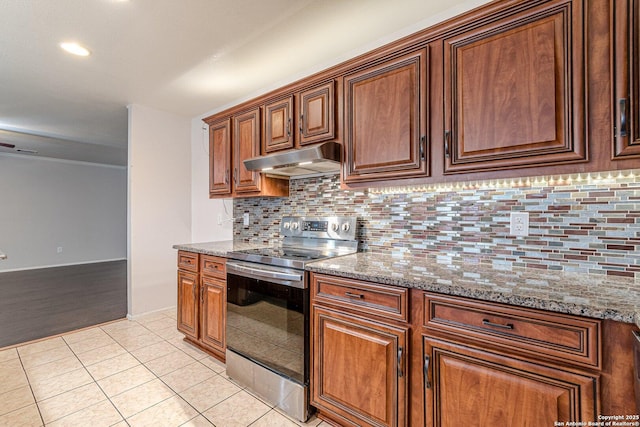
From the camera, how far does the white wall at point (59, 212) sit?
5984 mm

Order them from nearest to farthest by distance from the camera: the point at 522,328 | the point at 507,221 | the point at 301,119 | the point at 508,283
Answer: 1. the point at 522,328
2. the point at 508,283
3. the point at 507,221
4. the point at 301,119

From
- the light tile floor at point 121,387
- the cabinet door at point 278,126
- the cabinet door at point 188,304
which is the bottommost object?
the light tile floor at point 121,387

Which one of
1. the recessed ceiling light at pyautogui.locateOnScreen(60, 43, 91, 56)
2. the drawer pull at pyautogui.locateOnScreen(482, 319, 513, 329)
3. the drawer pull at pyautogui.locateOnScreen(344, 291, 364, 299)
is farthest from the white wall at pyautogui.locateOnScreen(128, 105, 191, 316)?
the drawer pull at pyautogui.locateOnScreen(482, 319, 513, 329)

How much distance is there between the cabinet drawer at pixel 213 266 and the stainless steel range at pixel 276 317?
0.14 meters

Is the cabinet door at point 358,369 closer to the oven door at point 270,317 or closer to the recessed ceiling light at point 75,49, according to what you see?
the oven door at point 270,317

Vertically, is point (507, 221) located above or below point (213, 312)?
above

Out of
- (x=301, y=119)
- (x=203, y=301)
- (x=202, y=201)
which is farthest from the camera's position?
(x=202, y=201)

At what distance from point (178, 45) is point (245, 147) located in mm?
888

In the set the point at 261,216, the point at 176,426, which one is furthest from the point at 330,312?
the point at 261,216

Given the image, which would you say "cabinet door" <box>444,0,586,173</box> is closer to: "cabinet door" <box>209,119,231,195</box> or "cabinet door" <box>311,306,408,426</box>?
"cabinet door" <box>311,306,408,426</box>

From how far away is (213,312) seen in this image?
235cm

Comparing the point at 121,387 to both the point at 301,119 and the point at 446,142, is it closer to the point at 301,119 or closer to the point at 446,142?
the point at 301,119

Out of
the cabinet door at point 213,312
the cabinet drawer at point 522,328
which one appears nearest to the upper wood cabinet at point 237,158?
the cabinet door at point 213,312

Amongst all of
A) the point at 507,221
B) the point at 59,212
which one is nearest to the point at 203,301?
the point at 507,221
